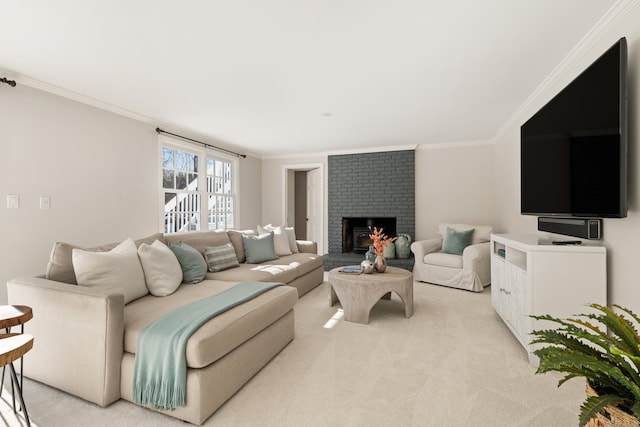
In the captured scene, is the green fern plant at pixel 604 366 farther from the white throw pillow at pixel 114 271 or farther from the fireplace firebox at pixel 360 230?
the fireplace firebox at pixel 360 230

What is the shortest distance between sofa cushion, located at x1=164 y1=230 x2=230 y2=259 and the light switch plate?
1.26m

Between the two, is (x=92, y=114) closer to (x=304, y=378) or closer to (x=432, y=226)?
(x=304, y=378)

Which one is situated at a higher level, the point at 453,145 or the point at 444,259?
the point at 453,145

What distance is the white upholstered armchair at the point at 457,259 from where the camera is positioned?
4.10 m

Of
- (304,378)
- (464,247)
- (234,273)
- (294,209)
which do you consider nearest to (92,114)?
(234,273)

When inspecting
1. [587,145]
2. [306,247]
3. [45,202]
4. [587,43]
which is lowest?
[306,247]

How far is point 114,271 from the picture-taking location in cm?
208

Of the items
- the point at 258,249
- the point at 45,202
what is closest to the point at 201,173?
the point at 258,249

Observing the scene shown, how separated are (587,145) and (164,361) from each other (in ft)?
9.49

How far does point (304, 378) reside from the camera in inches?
78.5

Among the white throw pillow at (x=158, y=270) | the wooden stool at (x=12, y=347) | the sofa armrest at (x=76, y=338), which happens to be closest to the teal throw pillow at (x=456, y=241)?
the white throw pillow at (x=158, y=270)

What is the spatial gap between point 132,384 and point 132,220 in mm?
2662

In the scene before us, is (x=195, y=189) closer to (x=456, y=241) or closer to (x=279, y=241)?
(x=279, y=241)

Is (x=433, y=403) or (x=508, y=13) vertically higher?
(x=508, y=13)
